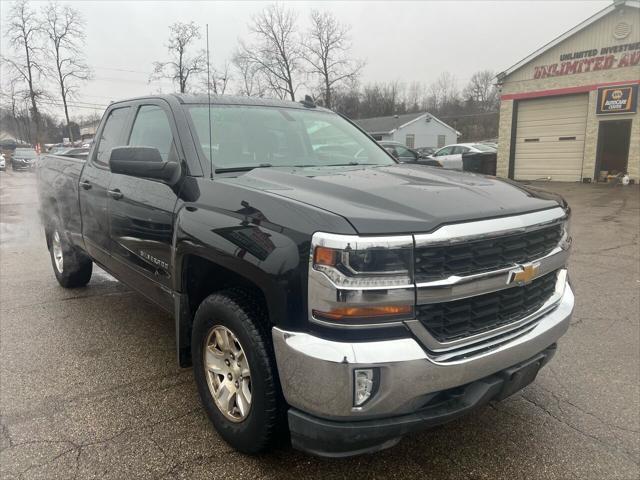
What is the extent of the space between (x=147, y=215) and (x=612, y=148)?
19874mm

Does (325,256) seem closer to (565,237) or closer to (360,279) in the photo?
(360,279)

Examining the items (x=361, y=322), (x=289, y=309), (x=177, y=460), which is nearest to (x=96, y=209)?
(x=177, y=460)

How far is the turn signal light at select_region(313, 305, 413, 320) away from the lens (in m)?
1.85

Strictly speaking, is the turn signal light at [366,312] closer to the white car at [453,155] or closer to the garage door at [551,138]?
the garage door at [551,138]

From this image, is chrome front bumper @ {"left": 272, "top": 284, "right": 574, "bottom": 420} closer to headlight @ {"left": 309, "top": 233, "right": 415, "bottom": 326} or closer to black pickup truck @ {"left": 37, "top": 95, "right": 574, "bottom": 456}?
black pickup truck @ {"left": 37, "top": 95, "right": 574, "bottom": 456}

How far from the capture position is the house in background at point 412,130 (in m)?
48.0

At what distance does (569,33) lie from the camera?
693 inches

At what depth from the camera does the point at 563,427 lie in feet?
9.11

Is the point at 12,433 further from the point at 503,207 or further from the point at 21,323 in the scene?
the point at 503,207

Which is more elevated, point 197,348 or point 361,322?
point 361,322

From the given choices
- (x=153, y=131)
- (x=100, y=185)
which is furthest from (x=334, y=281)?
(x=100, y=185)

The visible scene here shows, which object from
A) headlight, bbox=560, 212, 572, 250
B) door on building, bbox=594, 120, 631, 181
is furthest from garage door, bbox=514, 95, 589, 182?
headlight, bbox=560, 212, 572, 250

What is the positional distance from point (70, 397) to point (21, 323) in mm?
1700

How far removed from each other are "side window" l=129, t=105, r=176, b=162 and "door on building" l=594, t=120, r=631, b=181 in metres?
18.2
